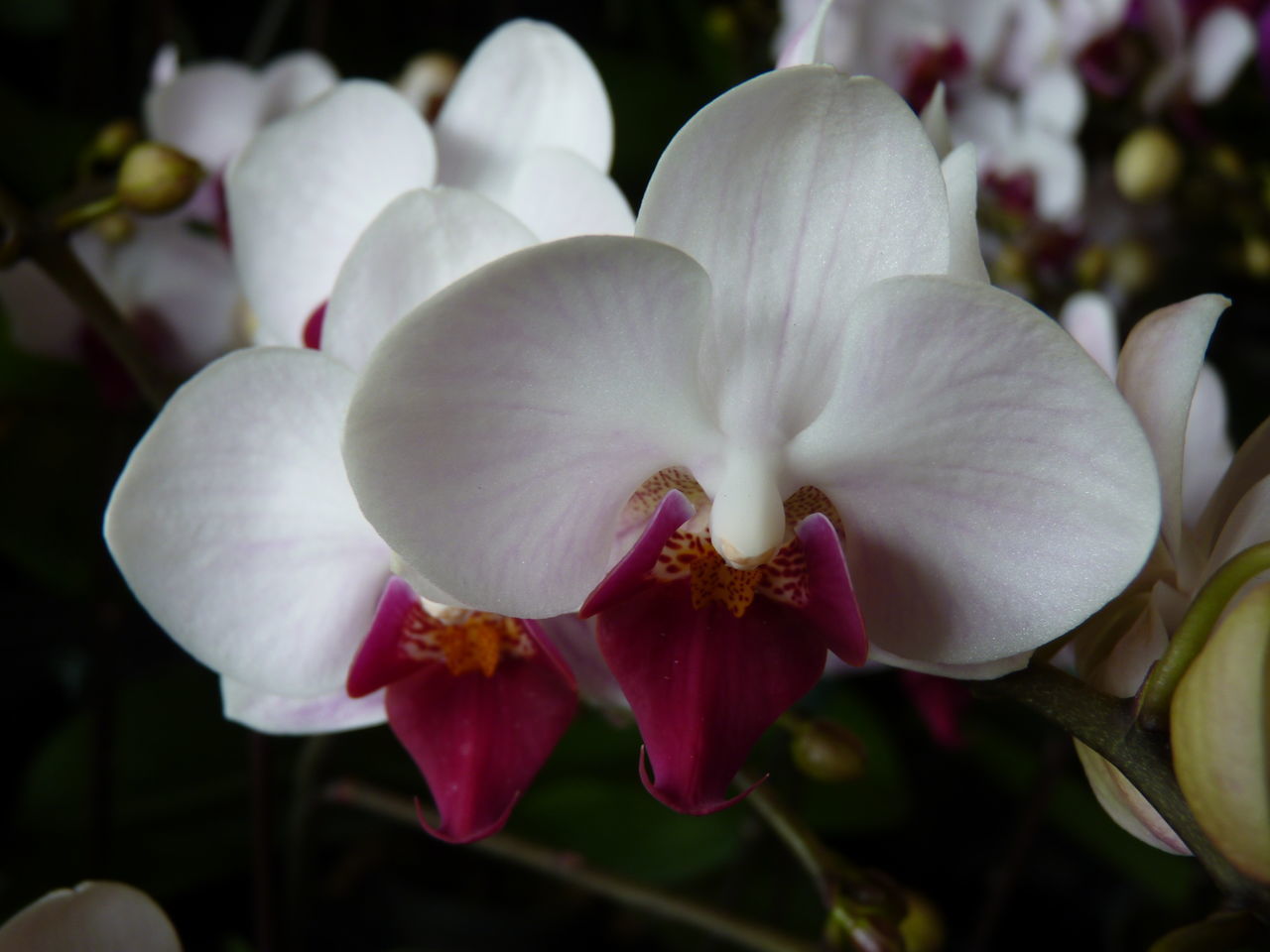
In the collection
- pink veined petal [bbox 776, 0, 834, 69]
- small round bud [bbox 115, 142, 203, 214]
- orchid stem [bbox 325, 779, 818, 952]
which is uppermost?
pink veined petal [bbox 776, 0, 834, 69]

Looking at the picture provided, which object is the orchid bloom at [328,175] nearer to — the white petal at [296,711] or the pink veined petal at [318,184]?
the pink veined petal at [318,184]

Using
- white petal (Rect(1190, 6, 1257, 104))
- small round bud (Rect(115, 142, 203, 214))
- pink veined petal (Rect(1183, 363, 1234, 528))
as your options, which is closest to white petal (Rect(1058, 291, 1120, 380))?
pink veined petal (Rect(1183, 363, 1234, 528))

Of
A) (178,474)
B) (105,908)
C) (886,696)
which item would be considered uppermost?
(178,474)

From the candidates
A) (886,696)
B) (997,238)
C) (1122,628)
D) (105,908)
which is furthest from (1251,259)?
(105,908)

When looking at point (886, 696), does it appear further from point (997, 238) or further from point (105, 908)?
point (105, 908)

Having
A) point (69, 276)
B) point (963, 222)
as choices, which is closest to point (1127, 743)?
point (963, 222)

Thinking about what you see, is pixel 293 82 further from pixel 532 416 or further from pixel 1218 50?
pixel 1218 50

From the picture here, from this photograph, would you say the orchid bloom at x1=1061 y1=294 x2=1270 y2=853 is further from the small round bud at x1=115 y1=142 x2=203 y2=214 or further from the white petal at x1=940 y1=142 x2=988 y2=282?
the small round bud at x1=115 y1=142 x2=203 y2=214
